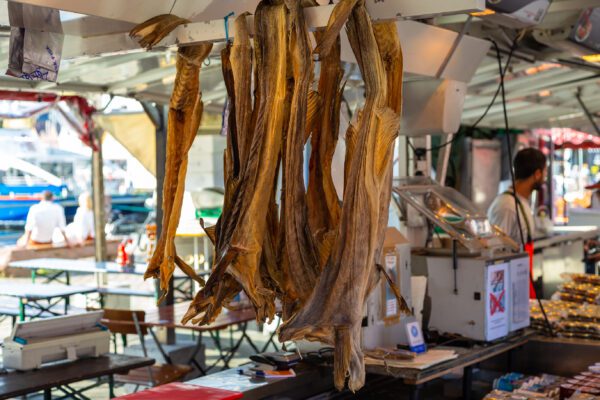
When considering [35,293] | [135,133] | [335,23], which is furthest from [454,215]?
[135,133]

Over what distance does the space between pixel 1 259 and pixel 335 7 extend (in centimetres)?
1239

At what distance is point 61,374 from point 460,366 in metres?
2.24

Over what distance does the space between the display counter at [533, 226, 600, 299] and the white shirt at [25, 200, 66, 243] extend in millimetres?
7989

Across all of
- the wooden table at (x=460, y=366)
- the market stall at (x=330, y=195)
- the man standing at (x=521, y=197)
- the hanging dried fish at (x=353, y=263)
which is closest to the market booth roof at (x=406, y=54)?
the market stall at (x=330, y=195)

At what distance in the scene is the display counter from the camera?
8.00 m

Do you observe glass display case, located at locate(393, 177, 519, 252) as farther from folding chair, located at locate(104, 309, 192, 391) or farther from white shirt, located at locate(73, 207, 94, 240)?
white shirt, located at locate(73, 207, 94, 240)

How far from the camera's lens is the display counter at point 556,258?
315 inches

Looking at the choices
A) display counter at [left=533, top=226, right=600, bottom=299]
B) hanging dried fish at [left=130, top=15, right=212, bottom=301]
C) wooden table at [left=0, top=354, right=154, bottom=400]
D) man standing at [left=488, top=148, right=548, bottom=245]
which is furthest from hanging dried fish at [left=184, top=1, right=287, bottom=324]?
display counter at [left=533, top=226, right=600, bottom=299]

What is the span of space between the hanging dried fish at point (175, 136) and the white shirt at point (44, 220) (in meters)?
11.7

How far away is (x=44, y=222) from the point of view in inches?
541

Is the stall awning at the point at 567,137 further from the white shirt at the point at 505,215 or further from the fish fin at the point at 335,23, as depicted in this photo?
the fish fin at the point at 335,23

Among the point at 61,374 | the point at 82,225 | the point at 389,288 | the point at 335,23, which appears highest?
the point at 335,23

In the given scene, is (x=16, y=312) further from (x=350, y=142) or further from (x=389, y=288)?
(x=350, y=142)

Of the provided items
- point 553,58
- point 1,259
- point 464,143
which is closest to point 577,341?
point 553,58
